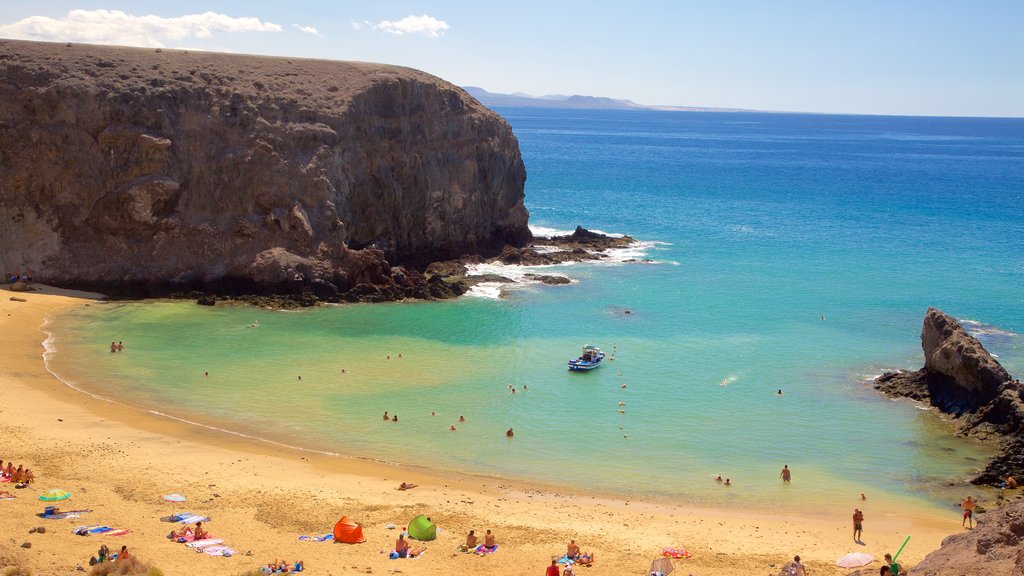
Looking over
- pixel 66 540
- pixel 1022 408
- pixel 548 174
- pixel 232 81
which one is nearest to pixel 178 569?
pixel 66 540

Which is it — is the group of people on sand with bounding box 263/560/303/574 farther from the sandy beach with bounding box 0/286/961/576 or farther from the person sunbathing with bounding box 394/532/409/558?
the person sunbathing with bounding box 394/532/409/558

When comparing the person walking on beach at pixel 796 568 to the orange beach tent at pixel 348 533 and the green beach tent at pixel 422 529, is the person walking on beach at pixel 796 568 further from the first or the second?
the orange beach tent at pixel 348 533

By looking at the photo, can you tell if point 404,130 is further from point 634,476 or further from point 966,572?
point 966,572

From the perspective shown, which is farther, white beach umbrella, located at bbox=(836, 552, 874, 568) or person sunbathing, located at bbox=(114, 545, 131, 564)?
white beach umbrella, located at bbox=(836, 552, 874, 568)

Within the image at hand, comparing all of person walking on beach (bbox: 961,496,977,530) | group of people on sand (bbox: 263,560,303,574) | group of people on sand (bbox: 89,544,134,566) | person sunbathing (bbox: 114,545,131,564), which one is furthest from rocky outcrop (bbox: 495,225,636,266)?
person sunbathing (bbox: 114,545,131,564)

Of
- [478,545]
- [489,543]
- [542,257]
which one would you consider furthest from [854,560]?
[542,257]
